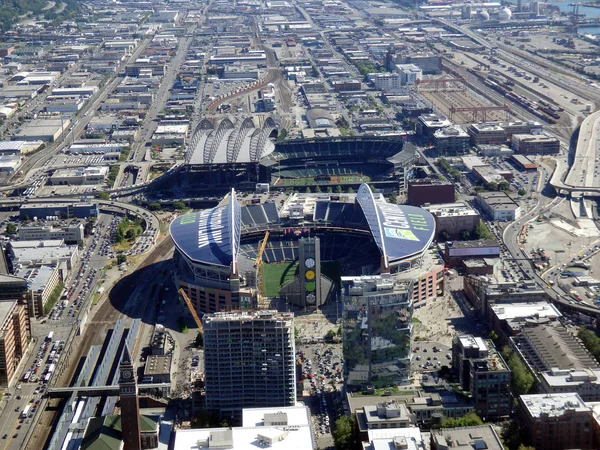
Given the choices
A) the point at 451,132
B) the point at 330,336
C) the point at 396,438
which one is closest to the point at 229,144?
the point at 451,132

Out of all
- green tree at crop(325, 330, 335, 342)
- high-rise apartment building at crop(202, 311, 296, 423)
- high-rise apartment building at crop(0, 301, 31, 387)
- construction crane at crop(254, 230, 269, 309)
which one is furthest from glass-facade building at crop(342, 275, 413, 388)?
high-rise apartment building at crop(0, 301, 31, 387)

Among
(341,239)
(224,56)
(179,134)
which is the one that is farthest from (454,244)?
(224,56)

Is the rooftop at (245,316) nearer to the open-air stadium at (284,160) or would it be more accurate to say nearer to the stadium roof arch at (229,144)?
the open-air stadium at (284,160)

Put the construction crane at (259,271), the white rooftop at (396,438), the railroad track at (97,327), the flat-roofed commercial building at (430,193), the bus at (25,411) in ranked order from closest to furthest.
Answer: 1. the white rooftop at (396,438)
2. the railroad track at (97,327)
3. the bus at (25,411)
4. the construction crane at (259,271)
5. the flat-roofed commercial building at (430,193)

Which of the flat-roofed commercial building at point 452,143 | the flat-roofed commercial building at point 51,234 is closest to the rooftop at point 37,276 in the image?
the flat-roofed commercial building at point 51,234

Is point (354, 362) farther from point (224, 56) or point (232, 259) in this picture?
point (224, 56)

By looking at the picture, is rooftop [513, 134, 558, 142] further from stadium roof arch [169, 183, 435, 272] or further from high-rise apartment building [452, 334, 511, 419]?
high-rise apartment building [452, 334, 511, 419]
